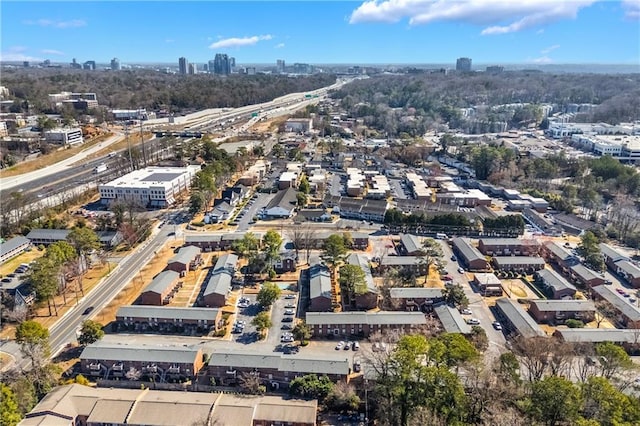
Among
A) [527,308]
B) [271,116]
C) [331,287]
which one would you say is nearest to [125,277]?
[331,287]

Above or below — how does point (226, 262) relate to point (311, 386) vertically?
above

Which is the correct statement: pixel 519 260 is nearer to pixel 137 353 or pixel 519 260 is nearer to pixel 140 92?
pixel 137 353

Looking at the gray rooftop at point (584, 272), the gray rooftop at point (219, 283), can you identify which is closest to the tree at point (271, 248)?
the gray rooftop at point (219, 283)

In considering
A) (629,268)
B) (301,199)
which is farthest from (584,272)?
(301,199)

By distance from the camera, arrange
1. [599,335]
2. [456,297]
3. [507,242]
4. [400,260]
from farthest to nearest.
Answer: [507,242] → [400,260] → [456,297] → [599,335]

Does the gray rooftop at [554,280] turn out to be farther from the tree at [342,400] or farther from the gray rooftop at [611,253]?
the tree at [342,400]

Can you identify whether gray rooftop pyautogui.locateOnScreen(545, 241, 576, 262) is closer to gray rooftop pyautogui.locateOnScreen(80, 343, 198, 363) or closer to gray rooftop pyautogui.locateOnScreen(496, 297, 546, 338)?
gray rooftop pyautogui.locateOnScreen(496, 297, 546, 338)

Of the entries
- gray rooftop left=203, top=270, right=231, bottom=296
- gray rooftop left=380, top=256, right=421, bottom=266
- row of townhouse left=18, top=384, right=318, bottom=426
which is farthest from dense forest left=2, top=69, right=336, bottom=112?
row of townhouse left=18, top=384, right=318, bottom=426

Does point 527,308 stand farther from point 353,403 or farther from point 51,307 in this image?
point 51,307
